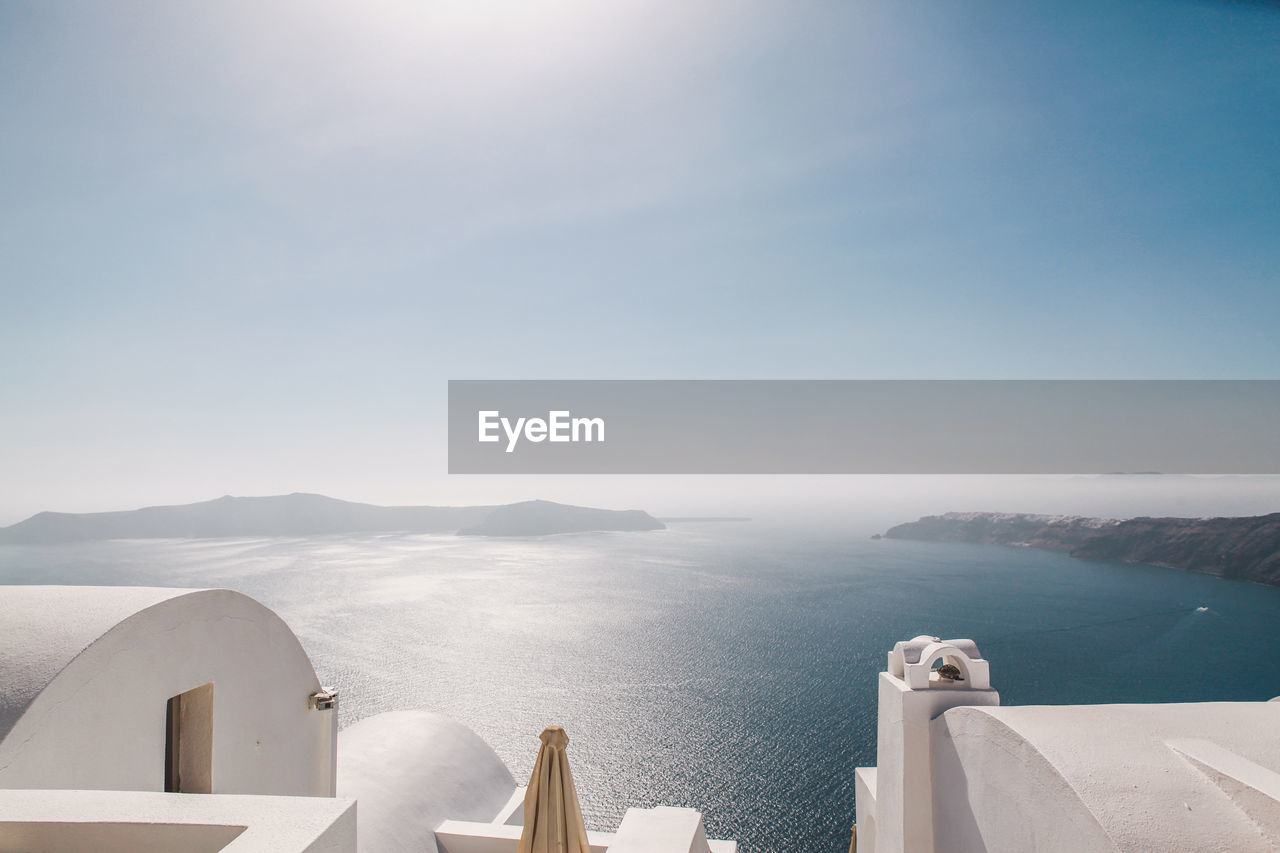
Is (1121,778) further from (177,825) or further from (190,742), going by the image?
(190,742)

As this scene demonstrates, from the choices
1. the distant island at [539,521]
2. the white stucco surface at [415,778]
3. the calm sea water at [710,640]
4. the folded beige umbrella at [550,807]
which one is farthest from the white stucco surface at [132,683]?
the distant island at [539,521]

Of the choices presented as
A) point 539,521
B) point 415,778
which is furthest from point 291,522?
point 415,778

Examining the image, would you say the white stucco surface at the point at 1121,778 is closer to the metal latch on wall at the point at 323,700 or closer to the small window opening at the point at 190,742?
the small window opening at the point at 190,742

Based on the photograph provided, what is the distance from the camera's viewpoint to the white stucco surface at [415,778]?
970 centimetres

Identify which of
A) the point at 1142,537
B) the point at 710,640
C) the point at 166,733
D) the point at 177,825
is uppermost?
the point at 177,825

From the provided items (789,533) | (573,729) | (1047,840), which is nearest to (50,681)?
(1047,840)

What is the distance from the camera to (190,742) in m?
5.21

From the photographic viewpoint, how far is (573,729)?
4928cm

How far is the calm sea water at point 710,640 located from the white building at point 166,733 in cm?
3107

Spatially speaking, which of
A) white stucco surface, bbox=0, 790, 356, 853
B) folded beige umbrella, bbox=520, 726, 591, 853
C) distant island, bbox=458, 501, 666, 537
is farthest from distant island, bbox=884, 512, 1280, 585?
white stucco surface, bbox=0, 790, 356, 853

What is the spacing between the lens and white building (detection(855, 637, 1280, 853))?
9.80 feet

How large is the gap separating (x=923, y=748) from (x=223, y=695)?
5.87 metres

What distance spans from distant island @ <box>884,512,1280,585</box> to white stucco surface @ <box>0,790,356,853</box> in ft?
382

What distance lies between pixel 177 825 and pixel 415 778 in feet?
33.8
